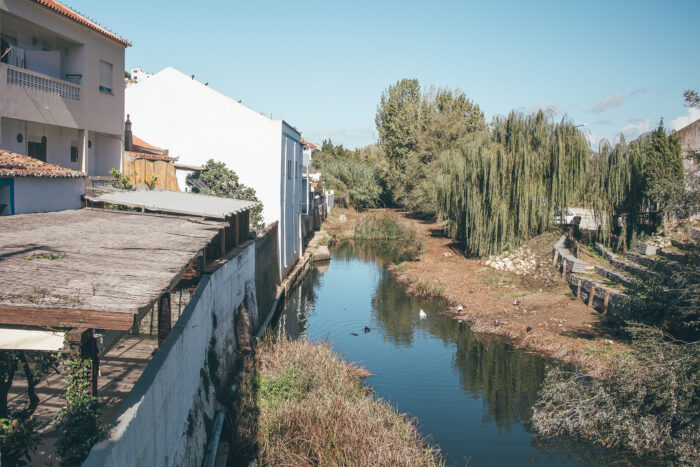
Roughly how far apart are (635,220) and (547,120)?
6094 mm

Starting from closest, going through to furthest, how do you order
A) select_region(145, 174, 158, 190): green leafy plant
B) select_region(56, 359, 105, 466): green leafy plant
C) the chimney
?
1. select_region(56, 359, 105, 466): green leafy plant
2. select_region(145, 174, 158, 190): green leafy plant
3. the chimney

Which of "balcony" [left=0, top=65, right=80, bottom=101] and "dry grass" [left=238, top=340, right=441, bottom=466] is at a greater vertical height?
"balcony" [left=0, top=65, right=80, bottom=101]

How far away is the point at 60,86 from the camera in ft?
48.2

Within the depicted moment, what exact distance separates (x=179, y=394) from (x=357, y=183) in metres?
48.3

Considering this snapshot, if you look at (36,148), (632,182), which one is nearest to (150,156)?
(36,148)

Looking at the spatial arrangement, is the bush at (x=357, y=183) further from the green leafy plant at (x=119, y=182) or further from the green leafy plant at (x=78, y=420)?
the green leafy plant at (x=78, y=420)

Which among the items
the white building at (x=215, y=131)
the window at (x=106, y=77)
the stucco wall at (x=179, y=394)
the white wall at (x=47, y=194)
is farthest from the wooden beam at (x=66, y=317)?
the white building at (x=215, y=131)

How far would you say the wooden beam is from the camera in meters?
4.22

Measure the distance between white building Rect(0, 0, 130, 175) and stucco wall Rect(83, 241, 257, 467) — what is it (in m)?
7.44

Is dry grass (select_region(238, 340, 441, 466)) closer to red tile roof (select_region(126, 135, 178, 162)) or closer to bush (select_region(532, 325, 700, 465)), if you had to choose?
bush (select_region(532, 325, 700, 465))

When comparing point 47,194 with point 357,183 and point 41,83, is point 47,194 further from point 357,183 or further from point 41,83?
point 357,183

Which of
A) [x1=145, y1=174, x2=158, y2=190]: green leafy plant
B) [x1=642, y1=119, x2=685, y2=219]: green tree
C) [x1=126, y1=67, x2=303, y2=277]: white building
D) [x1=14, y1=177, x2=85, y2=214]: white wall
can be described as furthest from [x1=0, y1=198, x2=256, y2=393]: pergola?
[x1=642, y1=119, x2=685, y2=219]: green tree

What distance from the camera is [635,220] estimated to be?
2112 cm

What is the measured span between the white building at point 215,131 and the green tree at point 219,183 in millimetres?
338
